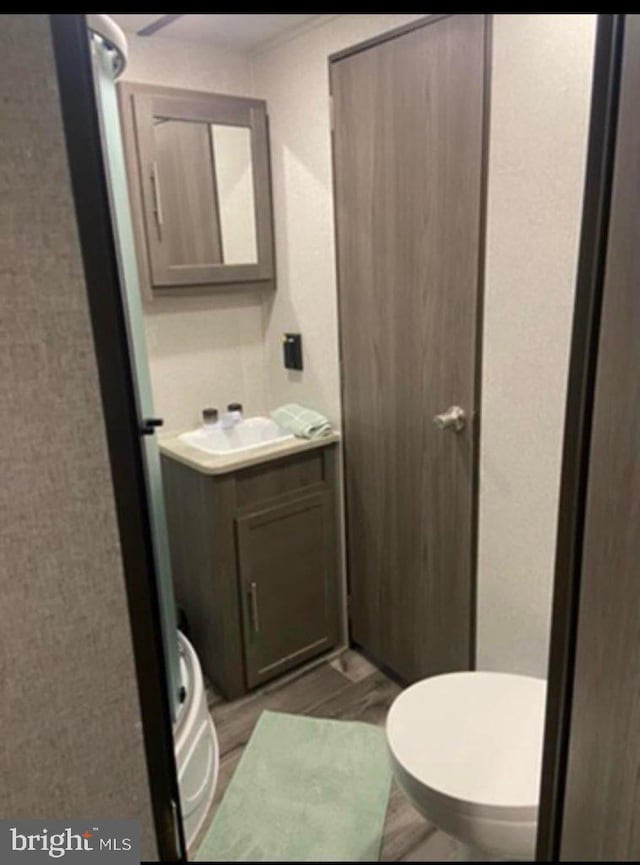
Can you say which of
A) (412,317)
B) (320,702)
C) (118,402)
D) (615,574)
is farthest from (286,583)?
(118,402)

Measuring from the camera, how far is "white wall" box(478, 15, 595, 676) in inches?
48.2

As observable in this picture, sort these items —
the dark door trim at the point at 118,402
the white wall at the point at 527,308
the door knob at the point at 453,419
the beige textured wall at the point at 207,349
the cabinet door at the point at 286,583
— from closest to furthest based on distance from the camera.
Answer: the dark door trim at the point at 118,402 → the white wall at the point at 527,308 → the door knob at the point at 453,419 → the cabinet door at the point at 286,583 → the beige textured wall at the point at 207,349

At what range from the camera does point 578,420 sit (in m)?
0.66

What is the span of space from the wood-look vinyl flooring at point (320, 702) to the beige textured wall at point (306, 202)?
842mm

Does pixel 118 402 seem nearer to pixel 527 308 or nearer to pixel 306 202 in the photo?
pixel 527 308

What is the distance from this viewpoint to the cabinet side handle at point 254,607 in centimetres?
186

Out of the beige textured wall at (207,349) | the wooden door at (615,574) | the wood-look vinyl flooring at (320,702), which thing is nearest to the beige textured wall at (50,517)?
the wooden door at (615,574)

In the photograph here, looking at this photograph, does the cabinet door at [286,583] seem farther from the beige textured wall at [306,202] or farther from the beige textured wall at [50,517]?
the beige textured wall at [50,517]

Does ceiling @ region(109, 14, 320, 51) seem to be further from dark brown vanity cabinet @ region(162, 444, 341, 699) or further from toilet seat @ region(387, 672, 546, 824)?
toilet seat @ region(387, 672, 546, 824)

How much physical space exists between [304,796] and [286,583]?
600mm

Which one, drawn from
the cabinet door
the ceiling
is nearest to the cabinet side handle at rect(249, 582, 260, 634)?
the cabinet door

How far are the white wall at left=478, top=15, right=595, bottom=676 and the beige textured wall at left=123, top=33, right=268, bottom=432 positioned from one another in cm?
88

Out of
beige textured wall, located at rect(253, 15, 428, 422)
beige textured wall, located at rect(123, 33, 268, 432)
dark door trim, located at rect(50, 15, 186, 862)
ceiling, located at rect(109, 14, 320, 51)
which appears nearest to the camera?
dark door trim, located at rect(50, 15, 186, 862)

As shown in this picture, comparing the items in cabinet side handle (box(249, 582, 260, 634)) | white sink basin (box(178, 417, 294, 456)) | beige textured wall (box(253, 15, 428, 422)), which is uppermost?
beige textured wall (box(253, 15, 428, 422))
